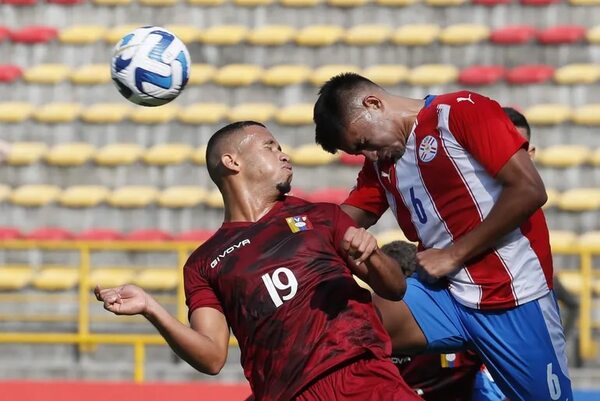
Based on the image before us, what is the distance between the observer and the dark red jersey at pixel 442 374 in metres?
5.50

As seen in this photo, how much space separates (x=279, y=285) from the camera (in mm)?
4387

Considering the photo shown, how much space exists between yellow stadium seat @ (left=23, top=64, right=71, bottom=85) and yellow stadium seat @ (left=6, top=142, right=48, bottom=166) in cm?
83

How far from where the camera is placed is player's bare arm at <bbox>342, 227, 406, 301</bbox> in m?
3.99

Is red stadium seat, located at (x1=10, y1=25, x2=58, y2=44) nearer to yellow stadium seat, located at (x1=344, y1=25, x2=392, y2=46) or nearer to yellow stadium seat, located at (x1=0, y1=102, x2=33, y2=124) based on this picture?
yellow stadium seat, located at (x1=0, y1=102, x2=33, y2=124)

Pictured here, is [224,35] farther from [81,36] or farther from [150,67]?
[150,67]

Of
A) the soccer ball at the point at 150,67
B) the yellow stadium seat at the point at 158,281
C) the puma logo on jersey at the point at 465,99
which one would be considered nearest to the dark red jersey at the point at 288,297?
the puma logo on jersey at the point at 465,99

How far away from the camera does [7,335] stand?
9742 millimetres

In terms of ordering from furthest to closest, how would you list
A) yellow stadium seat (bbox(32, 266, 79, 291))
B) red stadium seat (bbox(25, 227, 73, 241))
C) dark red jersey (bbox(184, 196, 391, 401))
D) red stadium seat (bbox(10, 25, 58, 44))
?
red stadium seat (bbox(10, 25, 58, 44))
red stadium seat (bbox(25, 227, 73, 241))
yellow stadium seat (bbox(32, 266, 79, 291))
dark red jersey (bbox(184, 196, 391, 401))

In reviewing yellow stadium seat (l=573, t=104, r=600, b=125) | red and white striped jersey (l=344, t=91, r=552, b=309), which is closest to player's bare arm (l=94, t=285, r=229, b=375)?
red and white striped jersey (l=344, t=91, r=552, b=309)

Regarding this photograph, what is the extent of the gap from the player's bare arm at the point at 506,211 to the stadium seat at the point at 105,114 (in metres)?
7.78

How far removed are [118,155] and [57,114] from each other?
931mm

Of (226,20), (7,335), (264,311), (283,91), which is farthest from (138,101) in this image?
(226,20)

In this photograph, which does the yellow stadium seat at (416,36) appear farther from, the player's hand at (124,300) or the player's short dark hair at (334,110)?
the player's hand at (124,300)

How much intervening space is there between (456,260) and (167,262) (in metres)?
6.36
